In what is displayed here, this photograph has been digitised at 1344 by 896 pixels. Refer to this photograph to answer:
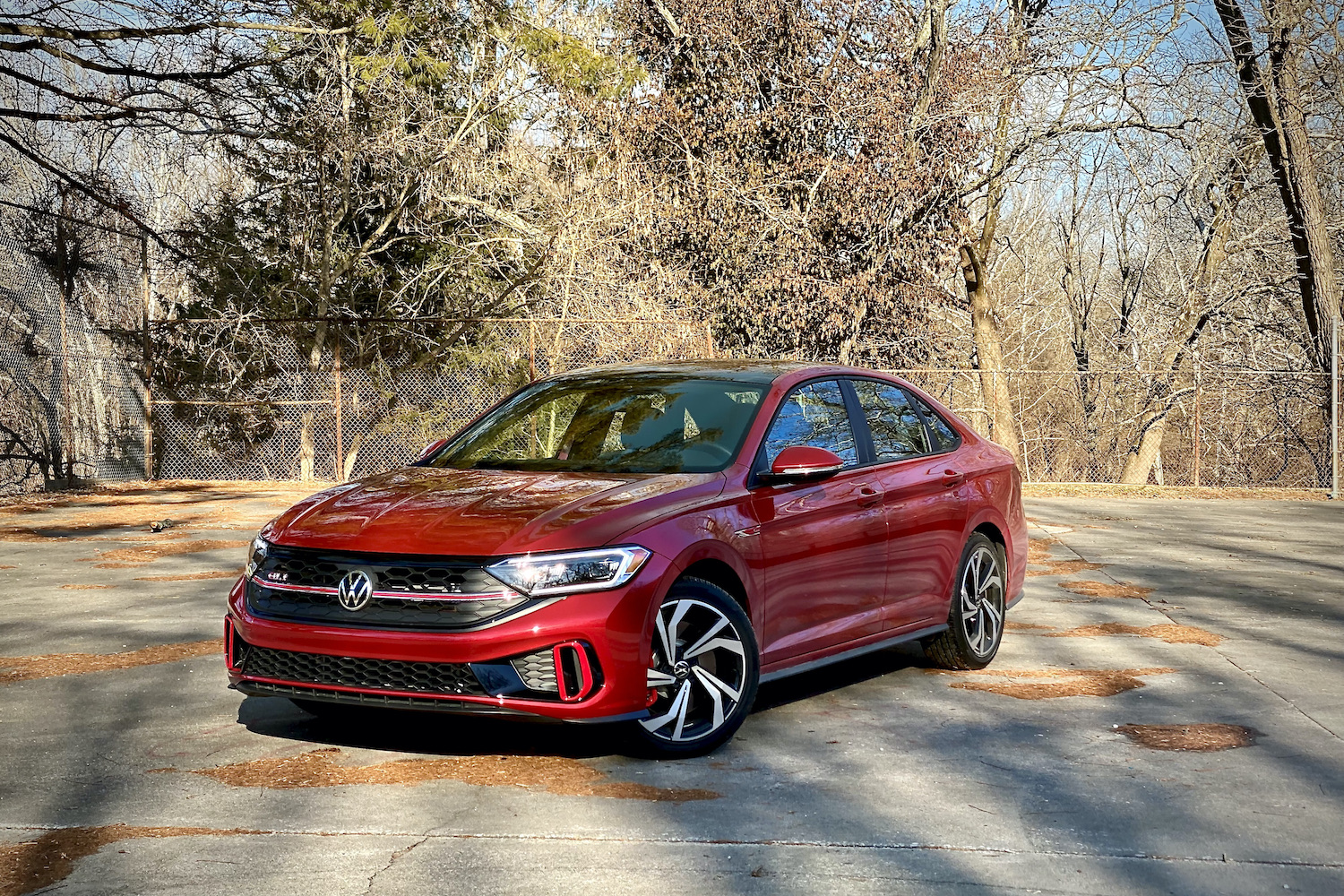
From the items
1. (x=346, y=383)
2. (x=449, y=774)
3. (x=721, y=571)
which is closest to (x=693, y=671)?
(x=721, y=571)

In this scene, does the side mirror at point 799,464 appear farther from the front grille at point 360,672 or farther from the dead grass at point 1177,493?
the dead grass at point 1177,493

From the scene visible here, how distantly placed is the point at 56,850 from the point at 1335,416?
2029 centimetres

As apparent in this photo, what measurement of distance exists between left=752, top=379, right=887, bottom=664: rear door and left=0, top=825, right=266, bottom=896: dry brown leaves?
2.56 meters

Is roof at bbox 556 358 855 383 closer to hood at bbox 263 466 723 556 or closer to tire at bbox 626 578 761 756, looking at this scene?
hood at bbox 263 466 723 556

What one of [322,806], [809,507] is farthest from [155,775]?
[809,507]

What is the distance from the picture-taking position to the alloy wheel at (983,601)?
793cm

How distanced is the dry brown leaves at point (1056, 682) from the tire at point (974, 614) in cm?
11

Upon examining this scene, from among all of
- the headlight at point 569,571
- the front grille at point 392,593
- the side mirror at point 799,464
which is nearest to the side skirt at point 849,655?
the side mirror at point 799,464

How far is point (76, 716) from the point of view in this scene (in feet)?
21.4

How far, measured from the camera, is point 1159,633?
30.3 ft

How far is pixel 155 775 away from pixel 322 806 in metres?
0.86

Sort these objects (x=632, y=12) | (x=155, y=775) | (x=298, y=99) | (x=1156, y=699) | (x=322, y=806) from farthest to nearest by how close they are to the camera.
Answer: (x=632, y=12) → (x=298, y=99) → (x=1156, y=699) → (x=155, y=775) → (x=322, y=806)

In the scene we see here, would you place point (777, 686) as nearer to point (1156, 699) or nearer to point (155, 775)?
point (1156, 699)

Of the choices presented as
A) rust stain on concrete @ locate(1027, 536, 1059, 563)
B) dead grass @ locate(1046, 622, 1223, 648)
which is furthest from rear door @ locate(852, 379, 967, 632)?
rust stain on concrete @ locate(1027, 536, 1059, 563)
